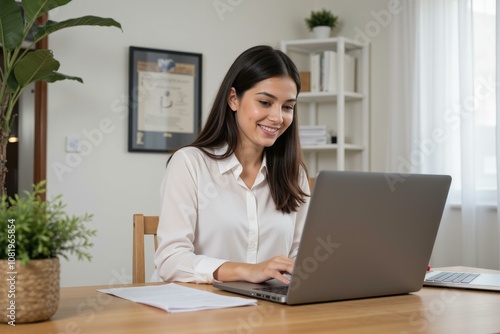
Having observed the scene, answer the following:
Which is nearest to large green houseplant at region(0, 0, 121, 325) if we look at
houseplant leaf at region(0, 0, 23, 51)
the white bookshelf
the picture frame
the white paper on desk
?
the white paper on desk

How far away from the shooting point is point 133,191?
4.14 metres

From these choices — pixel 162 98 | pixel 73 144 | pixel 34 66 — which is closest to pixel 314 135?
pixel 162 98

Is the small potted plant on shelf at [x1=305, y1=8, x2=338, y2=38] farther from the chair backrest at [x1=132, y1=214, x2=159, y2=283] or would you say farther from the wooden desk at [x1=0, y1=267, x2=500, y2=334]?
the wooden desk at [x1=0, y1=267, x2=500, y2=334]

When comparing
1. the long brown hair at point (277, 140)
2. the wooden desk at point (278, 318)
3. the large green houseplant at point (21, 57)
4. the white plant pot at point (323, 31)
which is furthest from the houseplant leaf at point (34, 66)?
the wooden desk at point (278, 318)

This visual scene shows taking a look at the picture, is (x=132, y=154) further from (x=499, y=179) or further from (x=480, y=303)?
(x=480, y=303)

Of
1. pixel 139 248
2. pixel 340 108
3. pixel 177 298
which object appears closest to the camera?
pixel 177 298

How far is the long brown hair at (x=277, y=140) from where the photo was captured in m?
2.10

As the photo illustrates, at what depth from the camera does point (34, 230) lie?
1.04m

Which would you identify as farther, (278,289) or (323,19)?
(323,19)

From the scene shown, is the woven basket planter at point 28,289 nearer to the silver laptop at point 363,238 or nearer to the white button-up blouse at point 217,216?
the silver laptop at point 363,238

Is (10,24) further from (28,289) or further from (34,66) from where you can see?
(28,289)

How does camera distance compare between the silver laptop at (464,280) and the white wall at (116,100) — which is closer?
the silver laptop at (464,280)

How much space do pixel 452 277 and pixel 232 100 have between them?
33.6 inches

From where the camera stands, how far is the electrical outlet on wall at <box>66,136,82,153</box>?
3.91 metres
